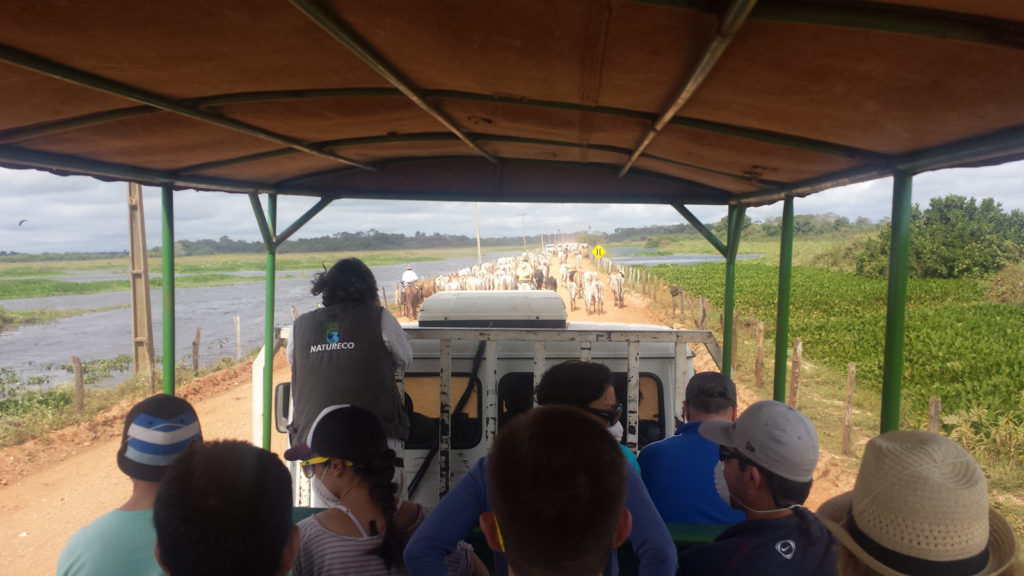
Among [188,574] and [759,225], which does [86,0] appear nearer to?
[188,574]

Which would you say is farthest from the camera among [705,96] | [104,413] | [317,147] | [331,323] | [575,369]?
[104,413]

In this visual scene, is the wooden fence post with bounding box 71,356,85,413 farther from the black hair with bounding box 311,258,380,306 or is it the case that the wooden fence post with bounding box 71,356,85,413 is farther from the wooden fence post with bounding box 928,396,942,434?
the wooden fence post with bounding box 928,396,942,434

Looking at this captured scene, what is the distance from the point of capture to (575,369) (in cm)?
211

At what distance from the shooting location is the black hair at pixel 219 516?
1.17 meters

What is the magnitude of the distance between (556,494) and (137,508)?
1.21 meters

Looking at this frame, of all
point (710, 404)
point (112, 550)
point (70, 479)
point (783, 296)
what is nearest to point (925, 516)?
point (710, 404)

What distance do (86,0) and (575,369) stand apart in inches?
71.7

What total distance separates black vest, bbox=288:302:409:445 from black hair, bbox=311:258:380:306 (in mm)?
40

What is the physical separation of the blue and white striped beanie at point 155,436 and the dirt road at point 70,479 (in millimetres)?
4408

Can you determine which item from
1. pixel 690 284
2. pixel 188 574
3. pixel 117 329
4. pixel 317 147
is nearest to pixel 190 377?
pixel 317 147

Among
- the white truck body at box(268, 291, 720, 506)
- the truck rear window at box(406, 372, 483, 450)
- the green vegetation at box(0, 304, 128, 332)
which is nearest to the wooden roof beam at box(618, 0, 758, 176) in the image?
the white truck body at box(268, 291, 720, 506)

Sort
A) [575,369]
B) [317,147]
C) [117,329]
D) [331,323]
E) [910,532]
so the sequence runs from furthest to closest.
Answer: [117,329] < [317,147] < [331,323] < [575,369] < [910,532]

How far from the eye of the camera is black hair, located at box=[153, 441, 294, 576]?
1.17 meters

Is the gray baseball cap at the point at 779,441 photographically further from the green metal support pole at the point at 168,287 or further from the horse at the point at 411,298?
the horse at the point at 411,298
